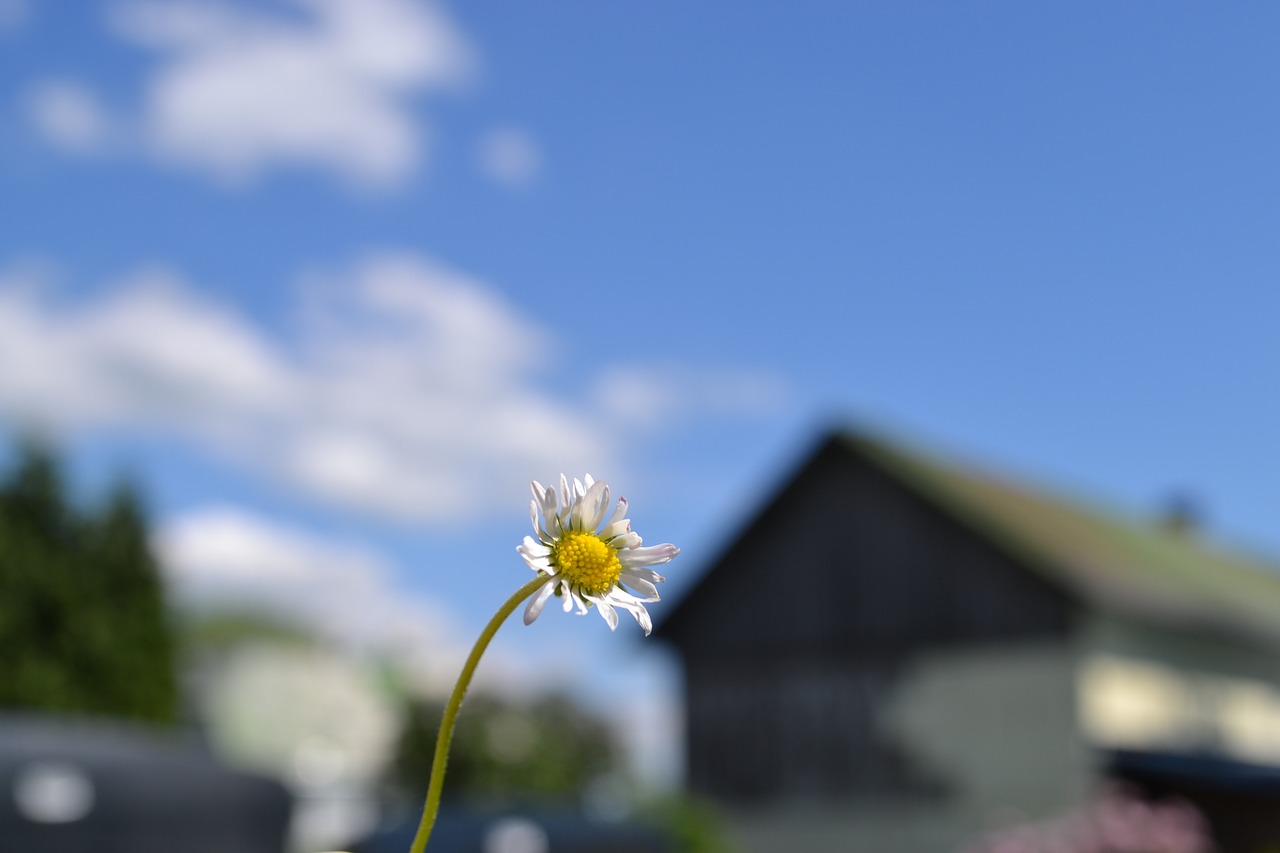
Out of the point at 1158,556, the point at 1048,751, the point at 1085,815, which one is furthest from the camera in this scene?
the point at 1158,556

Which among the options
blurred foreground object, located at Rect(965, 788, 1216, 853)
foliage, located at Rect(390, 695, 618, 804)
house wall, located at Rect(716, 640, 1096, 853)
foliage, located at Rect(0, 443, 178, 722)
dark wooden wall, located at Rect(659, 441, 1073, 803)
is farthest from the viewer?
foliage, located at Rect(390, 695, 618, 804)

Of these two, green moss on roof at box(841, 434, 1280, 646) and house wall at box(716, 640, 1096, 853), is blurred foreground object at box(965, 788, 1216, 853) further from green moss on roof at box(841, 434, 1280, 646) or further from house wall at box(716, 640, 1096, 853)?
green moss on roof at box(841, 434, 1280, 646)

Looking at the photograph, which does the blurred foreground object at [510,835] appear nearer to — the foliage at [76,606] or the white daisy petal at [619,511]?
the white daisy petal at [619,511]

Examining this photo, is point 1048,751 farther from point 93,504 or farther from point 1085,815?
point 93,504

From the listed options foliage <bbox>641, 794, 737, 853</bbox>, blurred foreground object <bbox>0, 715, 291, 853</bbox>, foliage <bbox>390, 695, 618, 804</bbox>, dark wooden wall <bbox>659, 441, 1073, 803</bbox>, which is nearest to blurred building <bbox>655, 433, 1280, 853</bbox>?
dark wooden wall <bbox>659, 441, 1073, 803</bbox>

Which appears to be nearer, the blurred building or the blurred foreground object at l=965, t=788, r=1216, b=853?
the blurred foreground object at l=965, t=788, r=1216, b=853

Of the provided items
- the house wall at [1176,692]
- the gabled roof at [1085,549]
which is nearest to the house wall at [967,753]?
the house wall at [1176,692]

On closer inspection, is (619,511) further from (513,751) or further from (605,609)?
(513,751)

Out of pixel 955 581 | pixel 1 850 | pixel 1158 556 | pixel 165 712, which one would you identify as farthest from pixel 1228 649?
pixel 1 850

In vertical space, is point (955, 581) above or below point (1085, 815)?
above
